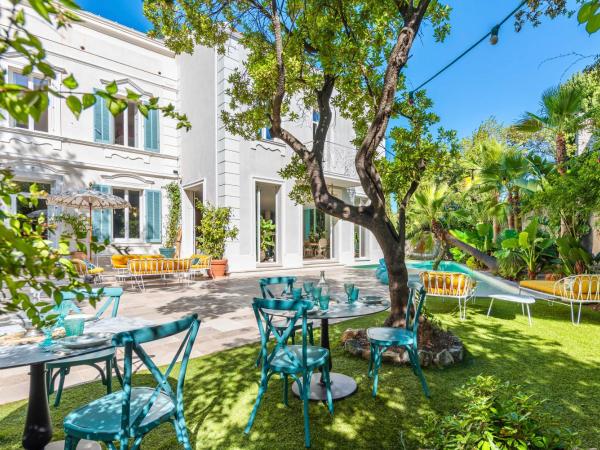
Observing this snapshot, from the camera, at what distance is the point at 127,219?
42.4 feet

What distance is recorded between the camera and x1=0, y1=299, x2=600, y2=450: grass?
2795mm

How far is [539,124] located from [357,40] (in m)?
7.13

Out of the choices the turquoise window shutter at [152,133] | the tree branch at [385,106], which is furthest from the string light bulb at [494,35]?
the turquoise window shutter at [152,133]

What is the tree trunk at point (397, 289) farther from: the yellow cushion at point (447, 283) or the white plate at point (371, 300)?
the yellow cushion at point (447, 283)

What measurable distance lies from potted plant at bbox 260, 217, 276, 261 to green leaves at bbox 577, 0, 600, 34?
13.2 metres

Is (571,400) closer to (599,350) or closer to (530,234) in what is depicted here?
(599,350)

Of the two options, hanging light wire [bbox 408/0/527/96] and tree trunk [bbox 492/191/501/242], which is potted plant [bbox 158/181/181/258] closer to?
hanging light wire [bbox 408/0/527/96]

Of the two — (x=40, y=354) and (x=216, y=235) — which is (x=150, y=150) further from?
(x=40, y=354)

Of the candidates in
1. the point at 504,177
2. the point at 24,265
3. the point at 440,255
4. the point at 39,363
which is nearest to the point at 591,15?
the point at 24,265

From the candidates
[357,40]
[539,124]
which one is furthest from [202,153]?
[539,124]

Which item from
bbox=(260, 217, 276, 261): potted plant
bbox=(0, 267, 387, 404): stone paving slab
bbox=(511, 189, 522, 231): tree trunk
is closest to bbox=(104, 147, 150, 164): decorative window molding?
bbox=(0, 267, 387, 404): stone paving slab

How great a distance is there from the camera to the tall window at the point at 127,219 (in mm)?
12719

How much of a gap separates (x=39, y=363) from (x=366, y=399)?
8.91ft

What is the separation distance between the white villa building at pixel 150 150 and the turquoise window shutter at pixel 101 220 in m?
0.04
